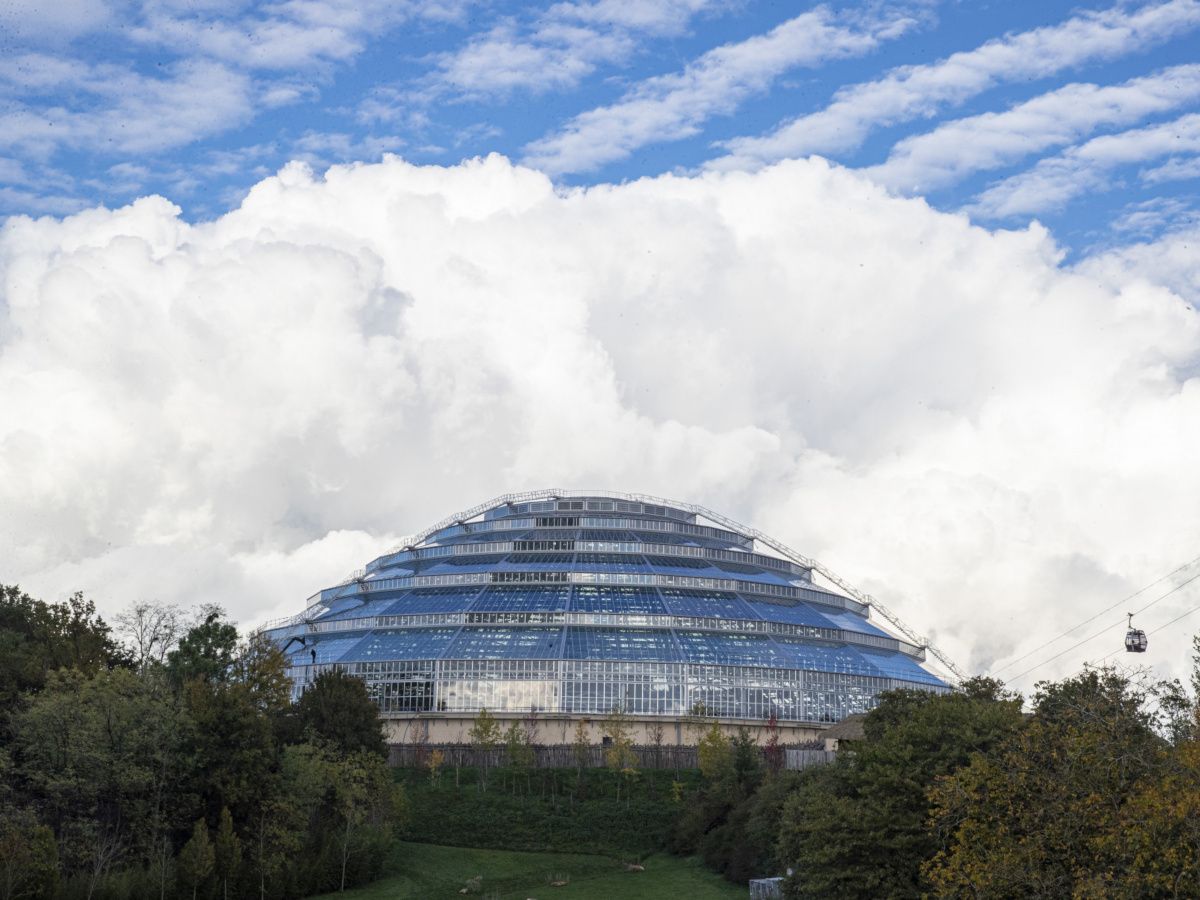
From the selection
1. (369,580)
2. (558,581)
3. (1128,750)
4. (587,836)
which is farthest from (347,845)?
(369,580)

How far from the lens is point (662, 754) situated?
4577 inches

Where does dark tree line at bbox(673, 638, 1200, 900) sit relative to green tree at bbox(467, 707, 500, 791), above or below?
below

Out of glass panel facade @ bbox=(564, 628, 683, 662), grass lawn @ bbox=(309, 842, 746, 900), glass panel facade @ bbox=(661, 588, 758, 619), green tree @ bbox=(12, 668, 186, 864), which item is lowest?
grass lawn @ bbox=(309, 842, 746, 900)

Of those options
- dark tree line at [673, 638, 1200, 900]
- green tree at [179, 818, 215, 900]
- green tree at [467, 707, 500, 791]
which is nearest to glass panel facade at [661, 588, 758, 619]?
green tree at [467, 707, 500, 791]

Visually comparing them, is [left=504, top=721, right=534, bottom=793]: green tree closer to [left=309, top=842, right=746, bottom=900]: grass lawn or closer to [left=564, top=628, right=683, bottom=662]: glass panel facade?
[left=309, top=842, right=746, bottom=900]: grass lawn

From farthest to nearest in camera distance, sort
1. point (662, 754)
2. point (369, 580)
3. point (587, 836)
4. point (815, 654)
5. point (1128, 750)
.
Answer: point (369, 580), point (815, 654), point (662, 754), point (587, 836), point (1128, 750)

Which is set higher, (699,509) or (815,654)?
(699,509)

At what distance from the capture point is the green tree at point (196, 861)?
74312 mm

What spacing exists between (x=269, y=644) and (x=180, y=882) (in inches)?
1219

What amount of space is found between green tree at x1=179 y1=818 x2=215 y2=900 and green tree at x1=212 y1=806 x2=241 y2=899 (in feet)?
3.29

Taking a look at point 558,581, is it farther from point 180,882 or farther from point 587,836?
point 180,882

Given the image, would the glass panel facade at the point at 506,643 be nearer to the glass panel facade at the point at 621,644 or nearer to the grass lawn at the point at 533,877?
the glass panel facade at the point at 621,644

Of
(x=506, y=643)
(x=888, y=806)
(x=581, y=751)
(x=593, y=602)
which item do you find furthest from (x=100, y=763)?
(x=593, y=602)

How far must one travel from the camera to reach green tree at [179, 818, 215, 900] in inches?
2926
